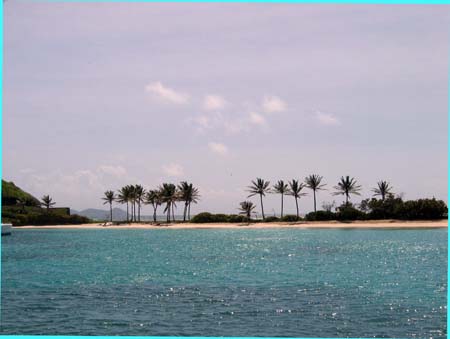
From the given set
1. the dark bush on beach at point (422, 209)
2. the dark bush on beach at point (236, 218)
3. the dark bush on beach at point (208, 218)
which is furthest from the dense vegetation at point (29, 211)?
the dark bush on beach at point (422, 209)

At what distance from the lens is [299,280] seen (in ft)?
57.6

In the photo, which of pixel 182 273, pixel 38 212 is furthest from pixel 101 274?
pixel 38 212

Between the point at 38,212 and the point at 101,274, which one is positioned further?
the point at 38,212

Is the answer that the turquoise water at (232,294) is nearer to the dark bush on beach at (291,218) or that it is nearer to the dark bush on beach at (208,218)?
the dark bush on beach at (291,218)

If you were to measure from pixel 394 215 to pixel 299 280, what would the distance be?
1311 inches

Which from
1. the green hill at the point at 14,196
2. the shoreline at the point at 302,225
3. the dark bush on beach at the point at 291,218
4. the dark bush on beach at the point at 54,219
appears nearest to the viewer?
the shoreline at the point at 302,225

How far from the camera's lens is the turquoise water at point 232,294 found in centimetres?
1149

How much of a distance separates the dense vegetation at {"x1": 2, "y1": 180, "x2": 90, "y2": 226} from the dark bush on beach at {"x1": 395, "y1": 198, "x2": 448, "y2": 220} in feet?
103

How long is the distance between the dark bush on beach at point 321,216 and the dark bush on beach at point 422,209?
5675 mm

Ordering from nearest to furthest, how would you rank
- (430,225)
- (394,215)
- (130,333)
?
(130,333) < (430,225) < (394,215)

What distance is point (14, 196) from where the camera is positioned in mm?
60000

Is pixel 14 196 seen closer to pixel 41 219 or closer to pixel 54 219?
pixel 41 219

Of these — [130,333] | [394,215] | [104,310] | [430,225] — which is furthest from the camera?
[394,215]

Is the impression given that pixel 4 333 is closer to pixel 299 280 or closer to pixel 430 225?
pixel 299 280
